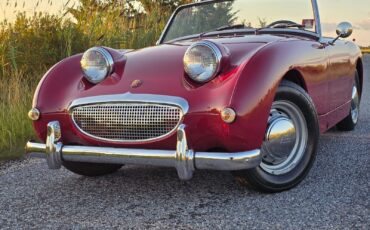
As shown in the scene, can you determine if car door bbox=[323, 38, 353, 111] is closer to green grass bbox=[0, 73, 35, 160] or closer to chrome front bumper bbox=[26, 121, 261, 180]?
chrome front bumper bbox=[26, 121, 261, 180]

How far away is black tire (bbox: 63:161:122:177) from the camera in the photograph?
3450 millimetres

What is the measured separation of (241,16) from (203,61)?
1647 millimetres

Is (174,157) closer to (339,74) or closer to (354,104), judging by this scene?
(339,74)

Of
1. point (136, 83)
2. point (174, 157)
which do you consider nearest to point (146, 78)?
point (136, 83)

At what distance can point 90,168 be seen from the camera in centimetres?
352

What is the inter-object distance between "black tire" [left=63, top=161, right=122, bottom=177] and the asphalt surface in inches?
2.3

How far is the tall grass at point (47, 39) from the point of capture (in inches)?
221

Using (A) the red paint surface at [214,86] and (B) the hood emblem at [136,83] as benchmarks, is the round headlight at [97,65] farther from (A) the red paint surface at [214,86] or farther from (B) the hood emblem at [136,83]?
(B) the hood emblem at [136,83]

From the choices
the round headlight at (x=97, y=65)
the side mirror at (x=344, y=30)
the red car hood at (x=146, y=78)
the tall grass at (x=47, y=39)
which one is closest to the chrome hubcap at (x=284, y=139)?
the red car hood at (x=146, y=78)

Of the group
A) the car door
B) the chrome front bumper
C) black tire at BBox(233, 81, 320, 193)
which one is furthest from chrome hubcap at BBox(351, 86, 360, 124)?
the chrome front bumper

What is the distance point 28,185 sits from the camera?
3475 millimetres

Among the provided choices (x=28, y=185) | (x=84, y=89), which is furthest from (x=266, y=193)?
(x=28, y=185)

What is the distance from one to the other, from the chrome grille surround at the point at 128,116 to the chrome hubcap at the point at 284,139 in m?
0.59

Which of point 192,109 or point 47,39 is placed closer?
point 192,109
